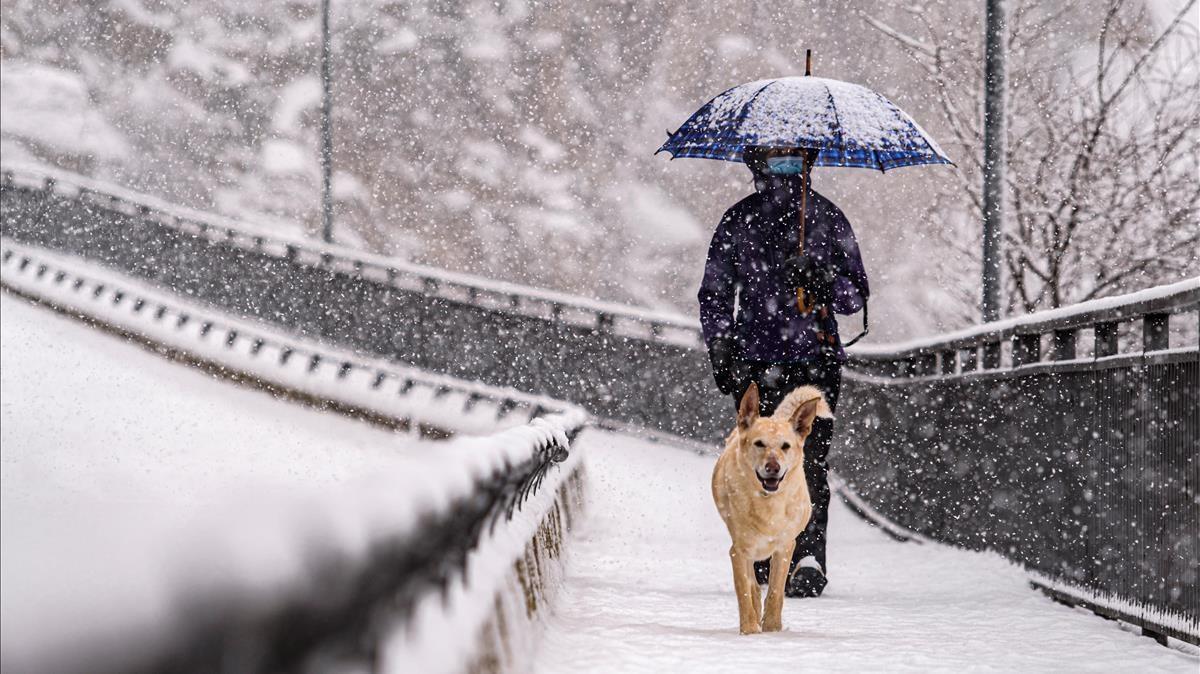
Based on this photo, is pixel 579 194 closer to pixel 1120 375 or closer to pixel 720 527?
pixel 720 527

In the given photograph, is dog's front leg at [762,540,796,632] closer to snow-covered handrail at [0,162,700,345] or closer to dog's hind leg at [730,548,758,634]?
dog's hind leg at [730,548,758,634]

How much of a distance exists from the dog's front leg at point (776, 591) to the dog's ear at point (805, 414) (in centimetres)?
49

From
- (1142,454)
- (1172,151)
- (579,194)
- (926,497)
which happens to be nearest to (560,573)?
(1142,454)

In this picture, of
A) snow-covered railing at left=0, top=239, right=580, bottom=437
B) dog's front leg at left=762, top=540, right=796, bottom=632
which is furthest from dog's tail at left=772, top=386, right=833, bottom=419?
snow-covered railing at left=0, top=239, right=580, bottom=437

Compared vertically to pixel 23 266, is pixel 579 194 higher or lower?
higher

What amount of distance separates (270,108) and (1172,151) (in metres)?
50.0

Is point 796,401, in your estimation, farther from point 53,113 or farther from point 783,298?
point 53,113

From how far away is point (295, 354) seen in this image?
26.0m

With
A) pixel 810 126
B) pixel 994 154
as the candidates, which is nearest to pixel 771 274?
pixel 810 126

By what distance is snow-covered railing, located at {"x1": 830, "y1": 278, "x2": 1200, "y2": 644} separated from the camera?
20.1ft

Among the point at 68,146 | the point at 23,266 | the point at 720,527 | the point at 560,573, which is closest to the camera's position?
the point at 560,573

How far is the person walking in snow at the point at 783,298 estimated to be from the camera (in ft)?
26.7

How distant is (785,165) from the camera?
27.8 ft

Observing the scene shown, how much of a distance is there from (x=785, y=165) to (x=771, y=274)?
679mm
